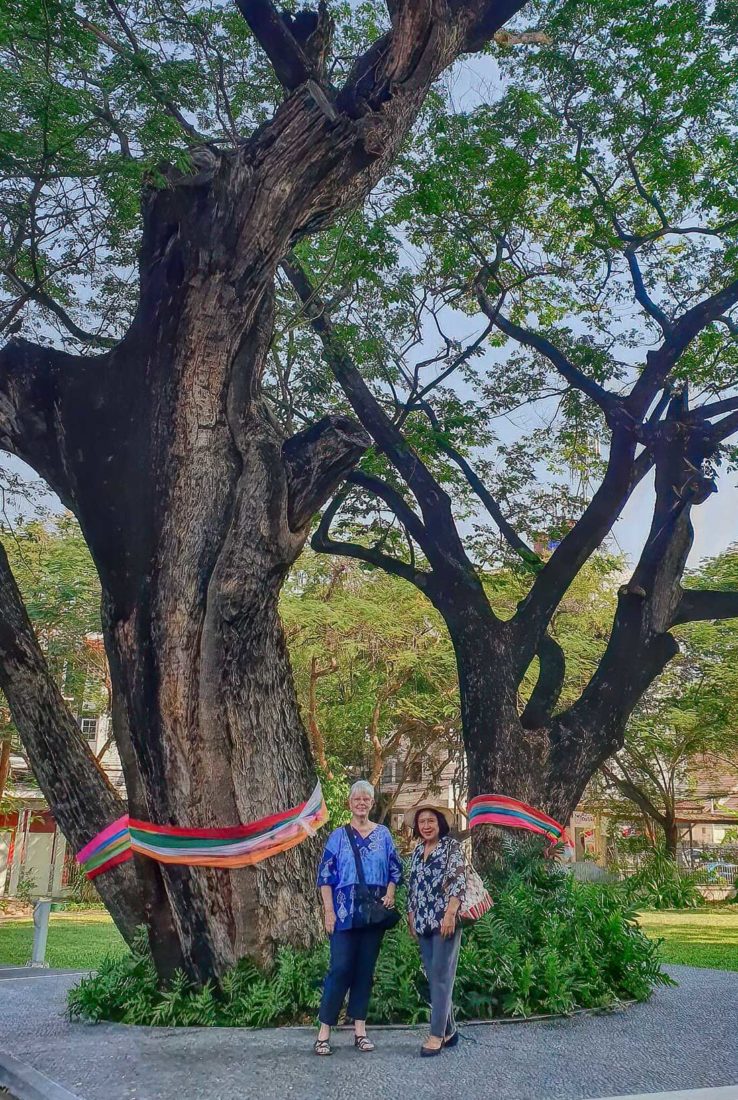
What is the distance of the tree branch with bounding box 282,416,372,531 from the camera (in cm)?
639

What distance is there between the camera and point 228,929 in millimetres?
5902

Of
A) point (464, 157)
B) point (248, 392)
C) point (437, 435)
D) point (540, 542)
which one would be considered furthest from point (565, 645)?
point (248, 392)

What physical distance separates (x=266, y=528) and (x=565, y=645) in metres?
13.7

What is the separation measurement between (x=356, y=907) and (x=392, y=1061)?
80 centimetres

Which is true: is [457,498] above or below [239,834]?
above

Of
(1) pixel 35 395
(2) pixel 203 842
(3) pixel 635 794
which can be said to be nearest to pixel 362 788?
(2) pixel 203 842

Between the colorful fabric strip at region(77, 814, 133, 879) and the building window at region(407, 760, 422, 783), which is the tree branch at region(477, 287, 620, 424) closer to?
the colorful fabric strip at region(77, 814, 133, 879)

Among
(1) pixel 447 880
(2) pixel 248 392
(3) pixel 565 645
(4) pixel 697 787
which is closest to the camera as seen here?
(1) pixel 447 880

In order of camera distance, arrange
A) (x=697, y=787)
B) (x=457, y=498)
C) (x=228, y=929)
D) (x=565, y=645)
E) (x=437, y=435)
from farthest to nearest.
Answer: (x=697, y=787)
(x=565, y=645)
(x=457, y=498)
(x=437, y=435)
(x=228, y=929)

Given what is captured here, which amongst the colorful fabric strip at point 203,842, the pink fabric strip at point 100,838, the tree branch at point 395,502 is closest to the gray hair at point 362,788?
the colorful fabric strip at point 203,842

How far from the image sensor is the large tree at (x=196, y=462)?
6.05m

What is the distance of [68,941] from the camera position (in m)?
Answer: 14.1

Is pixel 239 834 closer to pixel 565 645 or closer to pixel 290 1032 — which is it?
pixel 290 1032

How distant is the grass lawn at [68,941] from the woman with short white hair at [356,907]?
7046 mm
